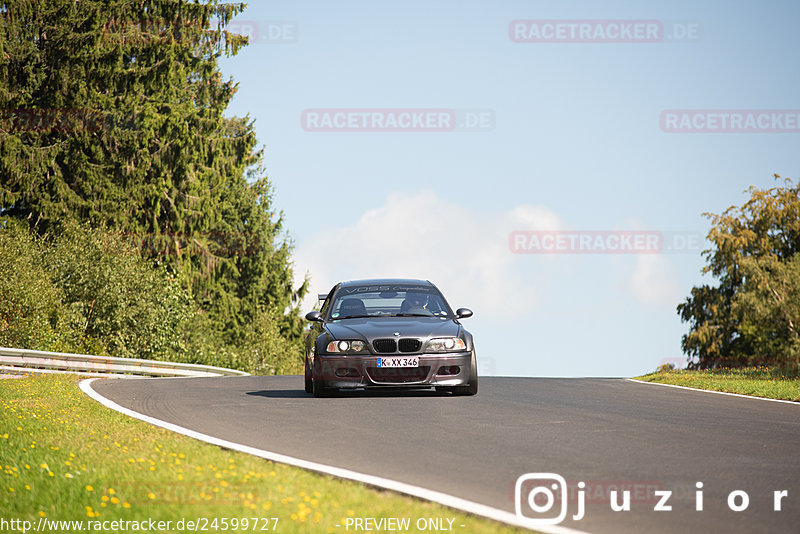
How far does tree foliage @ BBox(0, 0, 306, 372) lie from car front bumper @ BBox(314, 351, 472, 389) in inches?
862

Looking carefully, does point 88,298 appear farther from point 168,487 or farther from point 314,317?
point 168,487

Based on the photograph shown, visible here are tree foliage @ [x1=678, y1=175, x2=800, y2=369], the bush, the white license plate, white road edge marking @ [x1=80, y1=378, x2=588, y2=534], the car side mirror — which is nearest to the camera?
white road edge marking @ [x1=80, y1=378, x2=588, y2=534]

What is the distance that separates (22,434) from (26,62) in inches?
1131

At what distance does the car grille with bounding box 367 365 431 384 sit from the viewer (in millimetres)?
13562

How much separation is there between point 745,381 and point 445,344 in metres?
8.43

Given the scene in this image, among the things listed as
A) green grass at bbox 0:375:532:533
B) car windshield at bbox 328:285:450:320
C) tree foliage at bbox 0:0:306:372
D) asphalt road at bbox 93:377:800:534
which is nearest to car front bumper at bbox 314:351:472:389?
asphalt road at bbox 93:377:800:534

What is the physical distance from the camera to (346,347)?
44.7 ft

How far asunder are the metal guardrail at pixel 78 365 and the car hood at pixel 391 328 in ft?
33.7

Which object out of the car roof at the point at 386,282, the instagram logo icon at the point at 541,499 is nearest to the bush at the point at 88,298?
the car roof at the point at 386,282

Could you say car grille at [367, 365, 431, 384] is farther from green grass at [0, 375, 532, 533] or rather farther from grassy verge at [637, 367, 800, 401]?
grassy verge at [637, 367, 800, 401]

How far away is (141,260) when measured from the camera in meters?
36.8

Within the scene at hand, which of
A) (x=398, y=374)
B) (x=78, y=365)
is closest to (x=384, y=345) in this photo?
(x=398, y=374)

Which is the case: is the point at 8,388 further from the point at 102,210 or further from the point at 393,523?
the point at 102,210

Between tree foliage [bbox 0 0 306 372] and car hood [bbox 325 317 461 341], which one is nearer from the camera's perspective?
car hood [bbox 325 317 461 341]
